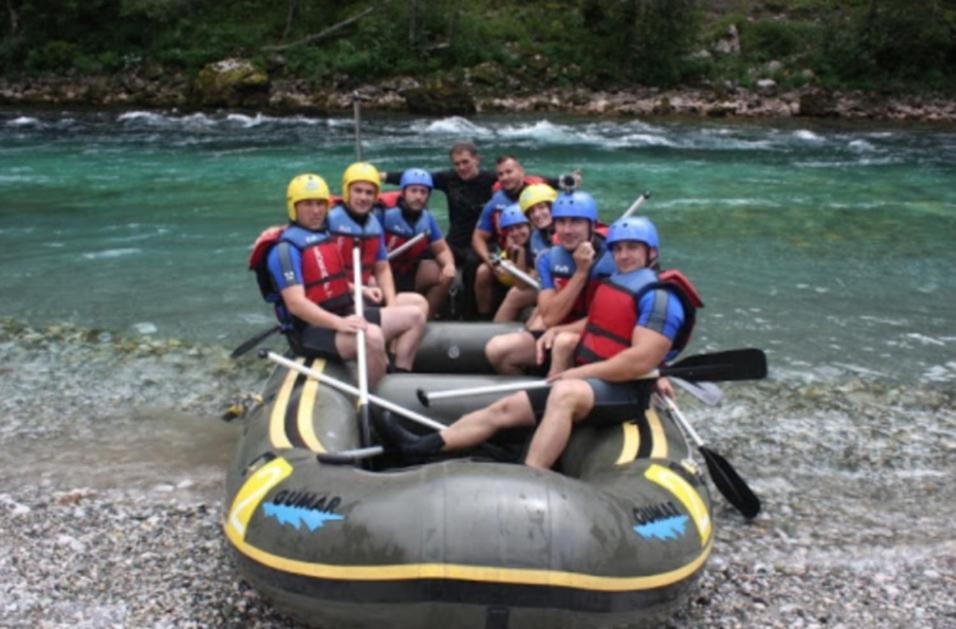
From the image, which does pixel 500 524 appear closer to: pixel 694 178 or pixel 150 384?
pixel 150 384

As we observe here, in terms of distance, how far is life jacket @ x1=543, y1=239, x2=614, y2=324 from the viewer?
4949 millimetres

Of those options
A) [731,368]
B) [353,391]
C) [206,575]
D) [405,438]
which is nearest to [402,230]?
[353,391]

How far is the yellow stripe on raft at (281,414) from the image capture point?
4.04 metres

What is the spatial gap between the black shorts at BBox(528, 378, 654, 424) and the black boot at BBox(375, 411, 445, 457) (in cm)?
48

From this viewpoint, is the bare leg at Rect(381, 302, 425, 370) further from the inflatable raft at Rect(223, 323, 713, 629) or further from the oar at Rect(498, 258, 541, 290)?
the inflatable raft at Rect(223, 323, 713, 629)

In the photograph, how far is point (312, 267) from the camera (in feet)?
17.3

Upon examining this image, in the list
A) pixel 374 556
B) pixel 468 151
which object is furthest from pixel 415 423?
pixel 468 151

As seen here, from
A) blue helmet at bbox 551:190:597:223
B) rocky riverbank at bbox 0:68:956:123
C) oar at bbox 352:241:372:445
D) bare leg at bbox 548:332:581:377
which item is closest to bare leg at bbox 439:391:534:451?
oar at bbox 352:241:372:445

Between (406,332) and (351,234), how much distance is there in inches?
29.1

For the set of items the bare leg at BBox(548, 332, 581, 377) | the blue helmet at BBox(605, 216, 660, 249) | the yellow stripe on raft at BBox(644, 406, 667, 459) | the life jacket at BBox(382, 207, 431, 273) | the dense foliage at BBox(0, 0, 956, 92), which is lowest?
the yellow stripe on raft at BBox(644, 406, 667, 459)

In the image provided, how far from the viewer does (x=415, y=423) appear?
4.68 metres

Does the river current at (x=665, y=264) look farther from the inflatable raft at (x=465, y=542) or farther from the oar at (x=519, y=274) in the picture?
the inflatable raft at (x=465, y=542)

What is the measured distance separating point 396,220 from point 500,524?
394 cm

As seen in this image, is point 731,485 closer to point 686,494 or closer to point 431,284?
point 686,494
